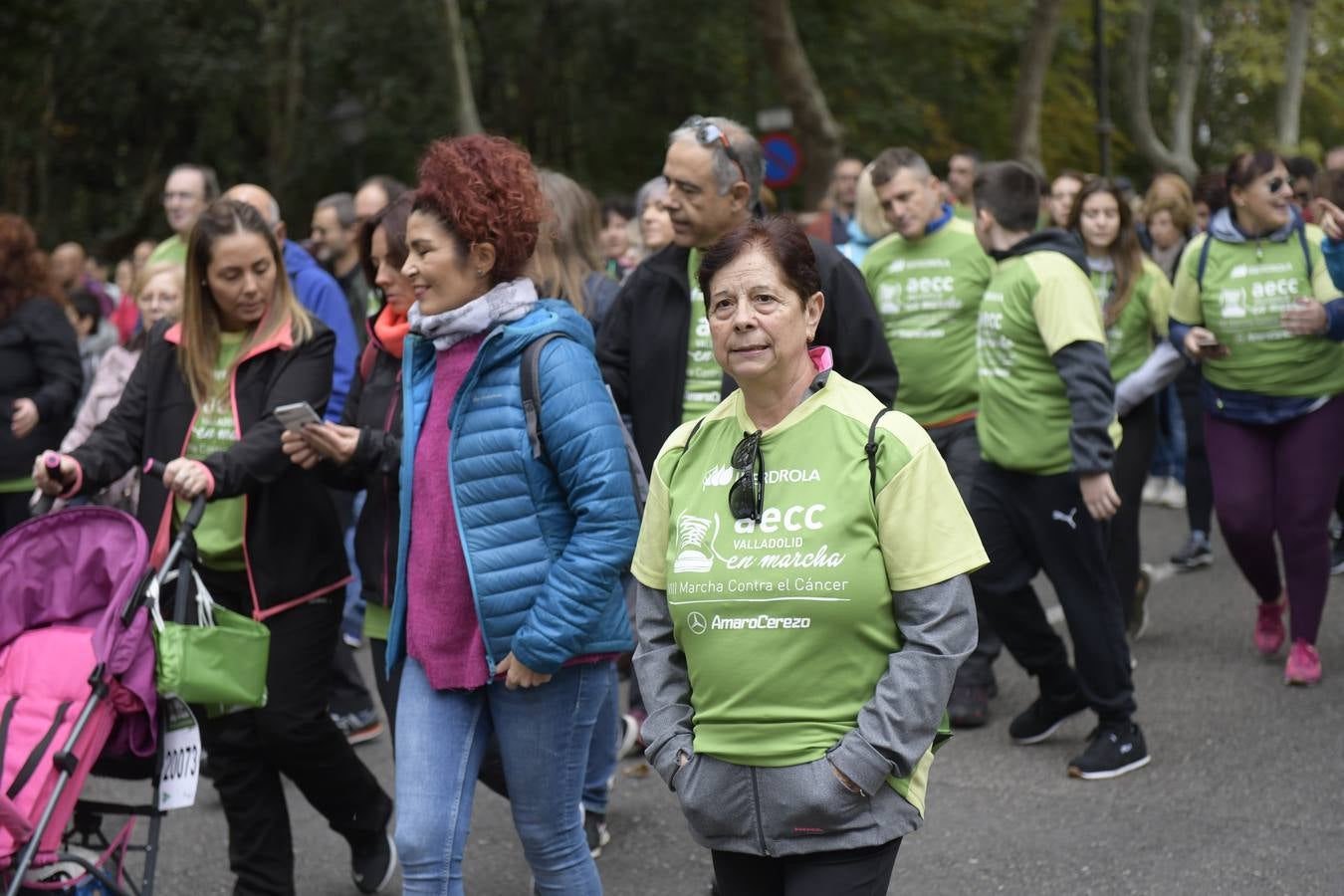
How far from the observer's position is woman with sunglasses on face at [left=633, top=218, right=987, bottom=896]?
3092 millimetres

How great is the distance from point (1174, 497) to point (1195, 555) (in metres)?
2.60

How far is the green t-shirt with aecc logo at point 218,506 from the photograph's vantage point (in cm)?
489

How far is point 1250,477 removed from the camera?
7188 mm

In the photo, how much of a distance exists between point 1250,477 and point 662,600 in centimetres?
450

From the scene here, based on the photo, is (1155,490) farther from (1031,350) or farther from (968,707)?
(1031,350)

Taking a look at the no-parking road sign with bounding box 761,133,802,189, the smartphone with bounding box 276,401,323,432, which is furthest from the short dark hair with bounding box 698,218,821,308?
the no-parking road sign with bounding box 761,133,802,189

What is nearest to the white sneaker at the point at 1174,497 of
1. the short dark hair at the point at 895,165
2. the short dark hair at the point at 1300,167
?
the short dark hair at the point at 1300,167

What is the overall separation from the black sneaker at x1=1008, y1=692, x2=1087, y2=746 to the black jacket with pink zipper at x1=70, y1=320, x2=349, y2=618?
112 inches

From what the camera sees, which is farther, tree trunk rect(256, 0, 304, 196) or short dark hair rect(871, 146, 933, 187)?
tree trunk rect(256, 0, 304, 196)

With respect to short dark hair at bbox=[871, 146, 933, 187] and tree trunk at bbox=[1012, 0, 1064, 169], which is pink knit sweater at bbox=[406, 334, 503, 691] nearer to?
short dark hair at bbox=[871, 146, 933, 187]

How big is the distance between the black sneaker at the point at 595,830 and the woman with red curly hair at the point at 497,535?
1462 millimetres

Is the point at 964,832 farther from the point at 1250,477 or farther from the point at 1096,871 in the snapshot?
the point at 1250,477

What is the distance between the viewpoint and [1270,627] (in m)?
7.72

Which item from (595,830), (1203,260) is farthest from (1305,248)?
(595,830)
